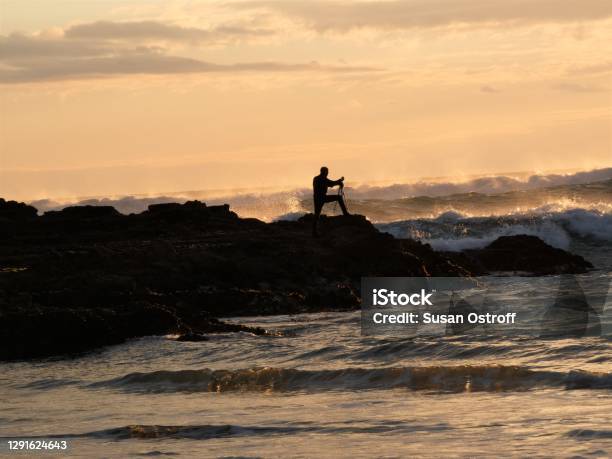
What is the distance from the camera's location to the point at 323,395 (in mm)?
14469

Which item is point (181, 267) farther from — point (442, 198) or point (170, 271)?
point (442, 198)

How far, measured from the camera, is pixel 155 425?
1298 cm

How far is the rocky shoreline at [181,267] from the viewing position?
60.2 ft

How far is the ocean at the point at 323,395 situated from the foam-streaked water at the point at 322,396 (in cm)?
2

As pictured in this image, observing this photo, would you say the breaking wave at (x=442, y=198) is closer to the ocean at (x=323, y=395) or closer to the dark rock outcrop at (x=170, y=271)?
the dark rock outcrop at (x=170, y=271)

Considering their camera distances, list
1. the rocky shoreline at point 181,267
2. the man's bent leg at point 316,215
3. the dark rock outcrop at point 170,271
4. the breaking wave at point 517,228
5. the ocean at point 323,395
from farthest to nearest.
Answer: the breaking wave at point 517,228 < the man's bent leg at point 316,215 < the rocky shoreline at point 181,267 < the dark rock outcrop at point 170,271 < the ocean at point 323,395

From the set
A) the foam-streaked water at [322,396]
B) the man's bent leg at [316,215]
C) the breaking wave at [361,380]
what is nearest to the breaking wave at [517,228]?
the man's bent leg at [316,215]

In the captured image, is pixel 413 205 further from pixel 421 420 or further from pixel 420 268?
pixel 421 420

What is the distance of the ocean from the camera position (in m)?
11.7

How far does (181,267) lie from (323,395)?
8377 millimetres

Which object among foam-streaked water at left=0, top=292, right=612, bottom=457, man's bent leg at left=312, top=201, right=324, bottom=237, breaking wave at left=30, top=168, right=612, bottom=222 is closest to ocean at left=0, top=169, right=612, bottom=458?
foam-streaked water at left=0, top=292, right=612, bottom=457

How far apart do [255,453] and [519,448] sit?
227cm

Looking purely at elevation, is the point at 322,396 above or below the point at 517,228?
below

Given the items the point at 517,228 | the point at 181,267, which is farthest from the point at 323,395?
the point at 517,228
